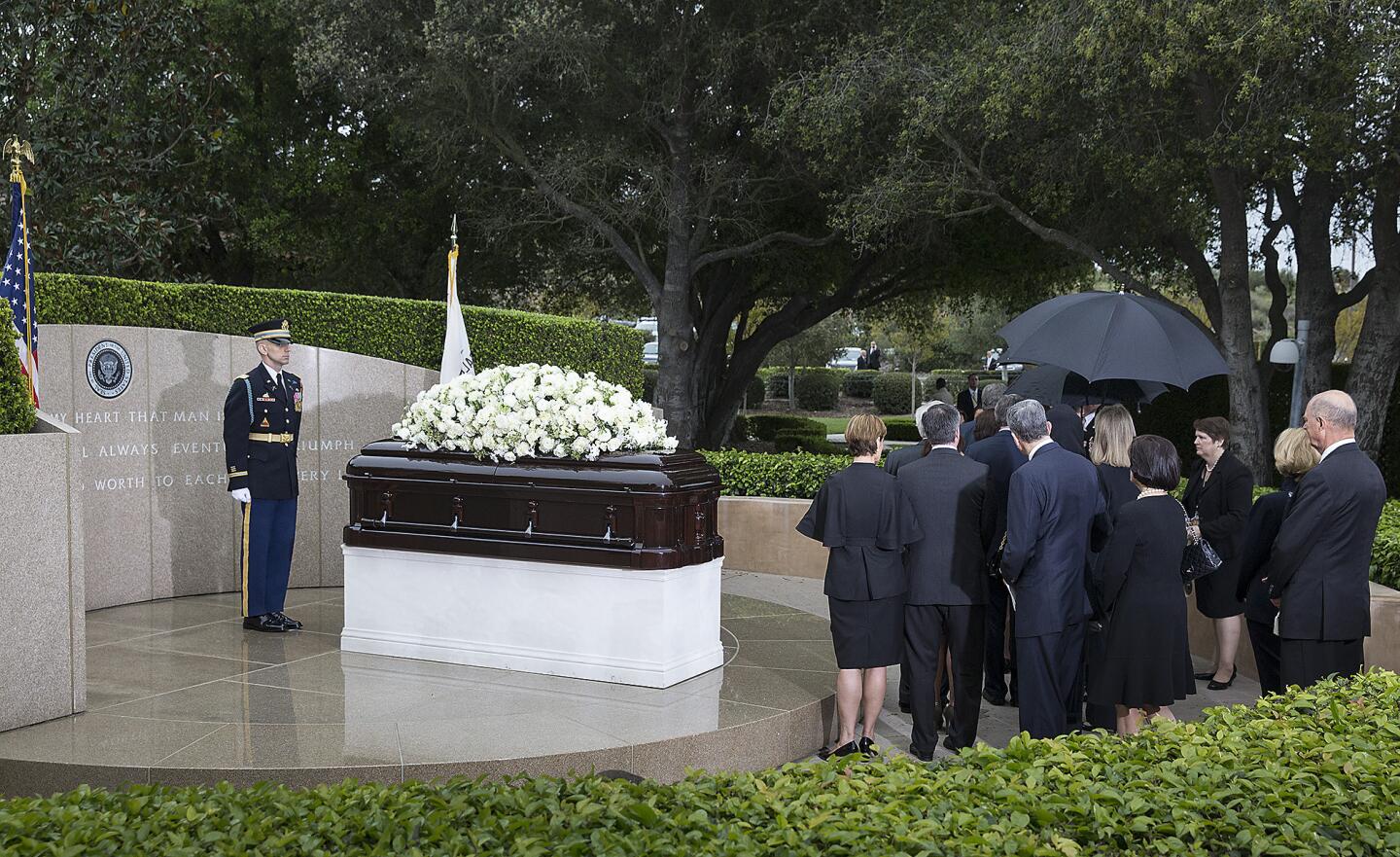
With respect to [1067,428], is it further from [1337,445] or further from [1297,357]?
[1297,357]

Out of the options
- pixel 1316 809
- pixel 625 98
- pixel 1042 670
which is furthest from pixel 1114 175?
pixel 1316 809

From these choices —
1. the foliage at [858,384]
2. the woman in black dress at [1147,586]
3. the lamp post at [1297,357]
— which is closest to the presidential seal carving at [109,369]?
the woman in black dress at [1147,586]

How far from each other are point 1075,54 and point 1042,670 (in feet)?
27.4

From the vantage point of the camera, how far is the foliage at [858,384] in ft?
141

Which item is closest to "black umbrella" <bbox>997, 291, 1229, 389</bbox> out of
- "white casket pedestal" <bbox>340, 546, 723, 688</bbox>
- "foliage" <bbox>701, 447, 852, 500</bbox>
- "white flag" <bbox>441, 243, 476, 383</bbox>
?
"white casket pedestal" <bbox>340, 546, 723, 688</bbox>

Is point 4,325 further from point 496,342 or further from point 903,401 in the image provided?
point 903,401

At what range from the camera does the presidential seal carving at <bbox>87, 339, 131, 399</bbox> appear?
8.48 meters

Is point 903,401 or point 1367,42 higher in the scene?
point 1367,42

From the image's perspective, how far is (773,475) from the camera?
12.1 m

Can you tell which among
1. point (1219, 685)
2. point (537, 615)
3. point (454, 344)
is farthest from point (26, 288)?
point (1219, 685)

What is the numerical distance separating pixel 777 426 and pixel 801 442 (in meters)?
1.56

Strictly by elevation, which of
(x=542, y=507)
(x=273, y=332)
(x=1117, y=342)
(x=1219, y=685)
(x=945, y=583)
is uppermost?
(x=273, y=332)

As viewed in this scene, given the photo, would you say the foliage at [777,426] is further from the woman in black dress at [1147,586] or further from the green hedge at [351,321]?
the woman in black dress at [1147,586]

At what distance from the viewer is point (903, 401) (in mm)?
40312
